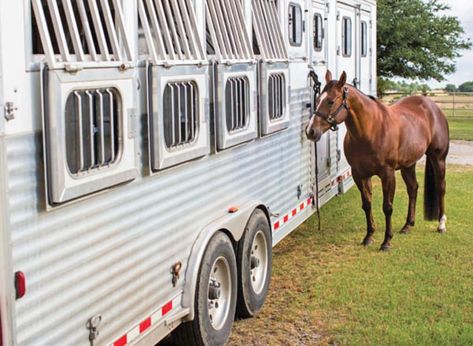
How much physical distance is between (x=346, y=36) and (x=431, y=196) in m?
2.29

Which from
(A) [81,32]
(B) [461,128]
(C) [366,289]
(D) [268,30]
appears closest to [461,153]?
(B) [461,128]

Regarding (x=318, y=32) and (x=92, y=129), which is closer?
(x=92, y=129)

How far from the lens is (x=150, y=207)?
398cm

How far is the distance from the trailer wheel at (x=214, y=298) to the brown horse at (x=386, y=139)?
2.44 m

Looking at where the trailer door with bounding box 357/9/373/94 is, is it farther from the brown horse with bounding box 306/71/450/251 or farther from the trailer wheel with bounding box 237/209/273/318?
the trailer wheel with bounding box 237/209/273/318

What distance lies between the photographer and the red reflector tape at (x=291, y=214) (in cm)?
646

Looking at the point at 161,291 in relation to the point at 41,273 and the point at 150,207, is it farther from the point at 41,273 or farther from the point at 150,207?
the point at 41,273

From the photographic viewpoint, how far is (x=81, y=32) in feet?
12.0

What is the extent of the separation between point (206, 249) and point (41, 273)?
1.78 meters

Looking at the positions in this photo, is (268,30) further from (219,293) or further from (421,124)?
(421,124)

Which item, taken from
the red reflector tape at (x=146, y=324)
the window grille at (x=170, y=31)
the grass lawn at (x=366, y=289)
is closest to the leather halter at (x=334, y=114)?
the grass lawn at (x=366, y=289)

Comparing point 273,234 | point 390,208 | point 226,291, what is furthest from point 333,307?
point 390,208

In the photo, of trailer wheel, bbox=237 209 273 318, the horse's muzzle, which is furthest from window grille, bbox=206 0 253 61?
the horse's muzzle

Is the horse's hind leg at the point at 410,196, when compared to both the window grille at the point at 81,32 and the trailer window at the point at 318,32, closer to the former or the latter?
the trailer window at the point at 318,32
